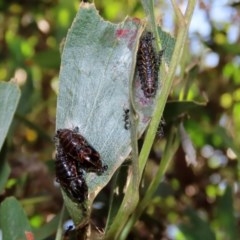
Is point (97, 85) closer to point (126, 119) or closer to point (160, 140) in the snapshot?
point (126, 119)

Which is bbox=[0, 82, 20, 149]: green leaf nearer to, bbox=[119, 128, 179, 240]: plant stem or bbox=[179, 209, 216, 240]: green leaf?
bbox=[119, 128, 179, 240]: plant stem

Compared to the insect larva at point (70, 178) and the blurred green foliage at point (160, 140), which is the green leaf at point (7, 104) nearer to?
the insect larva at point (70, 178)

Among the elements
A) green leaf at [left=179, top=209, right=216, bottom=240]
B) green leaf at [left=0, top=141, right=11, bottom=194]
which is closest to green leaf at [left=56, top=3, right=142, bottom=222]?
green leaf at [left=0, top=141, right=11, bottom=194]

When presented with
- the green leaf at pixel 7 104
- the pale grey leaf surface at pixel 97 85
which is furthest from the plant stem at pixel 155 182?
the green leaf at pixel 7 104

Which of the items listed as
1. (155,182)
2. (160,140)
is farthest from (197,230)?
(155,182)

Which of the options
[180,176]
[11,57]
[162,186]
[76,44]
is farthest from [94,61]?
[11,57]
